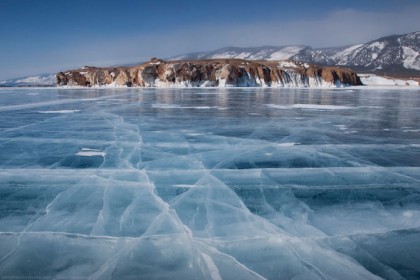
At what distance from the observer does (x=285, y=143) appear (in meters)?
8.34

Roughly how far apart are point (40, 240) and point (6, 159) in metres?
4.02

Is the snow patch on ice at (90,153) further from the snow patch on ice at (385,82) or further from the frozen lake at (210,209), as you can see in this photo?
the snow patch on ice at (385,82)

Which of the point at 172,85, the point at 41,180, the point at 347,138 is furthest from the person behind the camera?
the point at 172,85

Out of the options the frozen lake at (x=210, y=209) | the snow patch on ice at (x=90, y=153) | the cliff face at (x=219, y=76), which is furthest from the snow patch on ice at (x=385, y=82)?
the snow patch on ice at (x=90, y=153)

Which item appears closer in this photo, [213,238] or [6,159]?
[213,238]

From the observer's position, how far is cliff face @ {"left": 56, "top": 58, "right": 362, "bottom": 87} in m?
71.9

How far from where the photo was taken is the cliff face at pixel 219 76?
7188 cm

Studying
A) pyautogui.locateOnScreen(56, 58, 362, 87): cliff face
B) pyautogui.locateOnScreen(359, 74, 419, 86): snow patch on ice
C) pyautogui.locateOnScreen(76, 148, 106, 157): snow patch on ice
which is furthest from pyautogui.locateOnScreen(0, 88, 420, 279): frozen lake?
pyautogui.locateOnScreen(359, 74, 419, 86): snow patch on ice

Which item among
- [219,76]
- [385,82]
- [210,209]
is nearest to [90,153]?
[210,209]

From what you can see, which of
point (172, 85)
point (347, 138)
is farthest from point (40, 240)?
point (172, 85)

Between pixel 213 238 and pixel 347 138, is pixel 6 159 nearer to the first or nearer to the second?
pixel 213 238

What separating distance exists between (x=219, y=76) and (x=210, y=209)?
68.7 meters

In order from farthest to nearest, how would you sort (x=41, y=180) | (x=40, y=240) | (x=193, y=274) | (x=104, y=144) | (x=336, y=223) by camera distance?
1. (x=104, y=144)
2. (x=41, y=180)
3. (x=336, y=223)
4. (x=40, y=240)
5. (x=193, y=274)

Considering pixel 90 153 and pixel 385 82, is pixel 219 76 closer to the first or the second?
pixel 385 82
